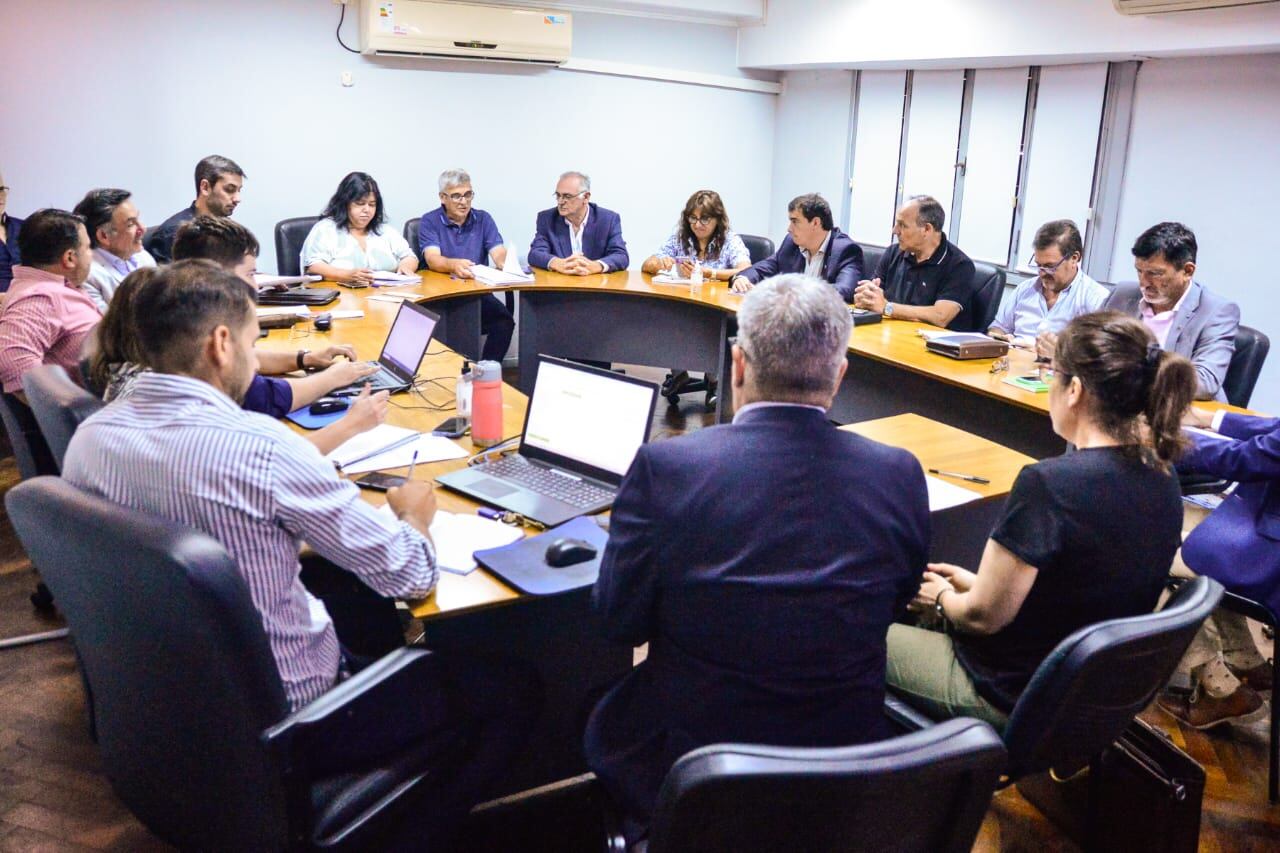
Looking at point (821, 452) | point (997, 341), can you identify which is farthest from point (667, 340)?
point (821, 452)

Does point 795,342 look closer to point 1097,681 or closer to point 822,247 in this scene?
point 1097,681

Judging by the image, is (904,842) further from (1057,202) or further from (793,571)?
(1057,202)

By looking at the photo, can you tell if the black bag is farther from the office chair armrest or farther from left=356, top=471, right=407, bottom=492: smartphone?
left=356, top=471, right=407, bottom=492: smartphone

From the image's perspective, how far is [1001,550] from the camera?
1708 millimetres

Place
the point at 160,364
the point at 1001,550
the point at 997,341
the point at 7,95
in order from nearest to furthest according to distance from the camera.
Answer: the point at 160,364
the point at 1001,550
the point at 997,341
the point at 7,95

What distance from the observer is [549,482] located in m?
2.27

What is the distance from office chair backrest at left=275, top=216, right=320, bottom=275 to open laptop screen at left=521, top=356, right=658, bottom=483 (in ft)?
10.4

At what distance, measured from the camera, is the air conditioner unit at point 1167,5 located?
4.07 metres

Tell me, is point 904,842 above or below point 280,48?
below

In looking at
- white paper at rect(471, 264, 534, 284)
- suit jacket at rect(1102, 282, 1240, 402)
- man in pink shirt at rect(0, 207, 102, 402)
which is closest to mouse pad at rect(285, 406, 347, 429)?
man in pink shirt at rect(0, 207, 102, 402)

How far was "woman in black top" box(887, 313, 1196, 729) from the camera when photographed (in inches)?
64.9

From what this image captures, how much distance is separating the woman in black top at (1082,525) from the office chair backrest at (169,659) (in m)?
1.21

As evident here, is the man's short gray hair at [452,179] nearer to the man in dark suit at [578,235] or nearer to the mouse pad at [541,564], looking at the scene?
the man in dark suit at [578,235]

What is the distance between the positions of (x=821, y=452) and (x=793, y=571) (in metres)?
0.17
